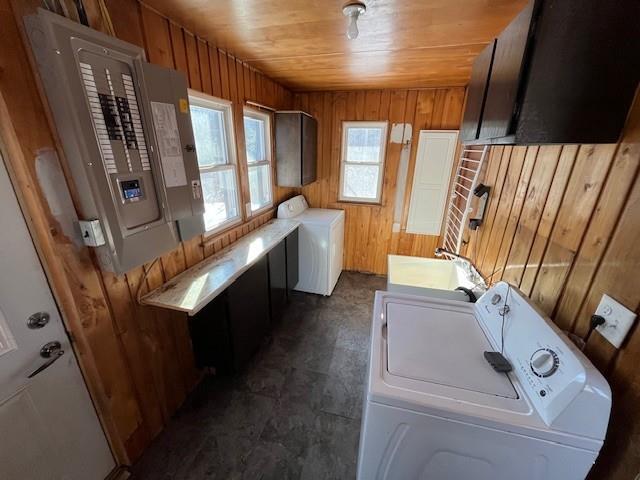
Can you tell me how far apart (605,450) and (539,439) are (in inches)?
11.0

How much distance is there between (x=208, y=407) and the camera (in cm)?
173

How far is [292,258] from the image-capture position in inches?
110

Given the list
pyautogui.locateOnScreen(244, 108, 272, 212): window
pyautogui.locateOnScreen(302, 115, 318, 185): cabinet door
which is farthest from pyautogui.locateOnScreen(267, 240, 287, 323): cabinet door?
pyautogui.locateOnScreen(302, 115, 318, 185): cabinet door

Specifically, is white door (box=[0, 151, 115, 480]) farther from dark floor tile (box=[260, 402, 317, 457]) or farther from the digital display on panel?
dark floor tile (box=[260, 402, 317, 457])

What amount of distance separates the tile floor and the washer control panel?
1.12 metres

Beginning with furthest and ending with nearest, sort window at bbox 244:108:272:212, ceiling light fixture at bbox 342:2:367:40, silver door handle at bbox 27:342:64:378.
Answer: window at bbox 244:108:272:212 < ceiling light fixture at bbox 342:2:367:40 < silver door handle at bbox 27:342:64:378

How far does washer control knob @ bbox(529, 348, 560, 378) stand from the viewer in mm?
765

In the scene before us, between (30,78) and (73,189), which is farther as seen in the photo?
(73,189)

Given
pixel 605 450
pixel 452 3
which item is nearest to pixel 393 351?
pixel 605 450

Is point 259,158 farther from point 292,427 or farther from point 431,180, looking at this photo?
point 292,427

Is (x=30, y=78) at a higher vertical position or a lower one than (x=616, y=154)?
higher

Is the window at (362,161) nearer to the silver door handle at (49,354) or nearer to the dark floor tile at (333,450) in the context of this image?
the dark floor tile at (333,450)

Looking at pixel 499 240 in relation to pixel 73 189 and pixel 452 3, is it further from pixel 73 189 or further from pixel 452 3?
pixel 73 189

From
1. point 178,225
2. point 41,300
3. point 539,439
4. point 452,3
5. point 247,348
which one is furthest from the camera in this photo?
point 247,348
